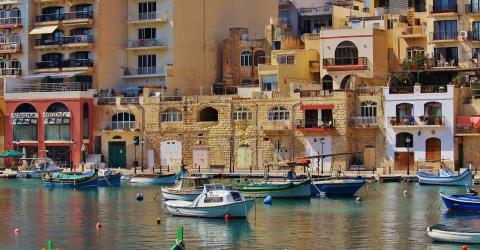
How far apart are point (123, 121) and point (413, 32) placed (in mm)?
24091

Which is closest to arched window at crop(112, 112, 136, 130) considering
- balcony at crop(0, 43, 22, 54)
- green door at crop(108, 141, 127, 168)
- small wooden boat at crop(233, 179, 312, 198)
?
green door at crop(108, 141, 127, 168)

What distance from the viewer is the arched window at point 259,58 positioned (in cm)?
9512

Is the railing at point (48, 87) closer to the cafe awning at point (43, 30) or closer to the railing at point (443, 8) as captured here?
the cafe awning at point (43, 30)

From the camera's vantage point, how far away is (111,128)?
9394cm

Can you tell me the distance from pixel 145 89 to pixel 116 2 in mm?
8990

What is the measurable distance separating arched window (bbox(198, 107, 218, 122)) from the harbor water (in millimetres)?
19115

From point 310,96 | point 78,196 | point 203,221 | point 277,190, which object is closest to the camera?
point 203,221

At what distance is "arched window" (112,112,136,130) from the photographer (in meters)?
93.4

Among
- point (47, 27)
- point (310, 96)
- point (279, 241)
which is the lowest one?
point (279, 241)

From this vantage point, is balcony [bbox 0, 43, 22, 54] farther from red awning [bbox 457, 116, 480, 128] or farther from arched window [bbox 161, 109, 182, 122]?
red awning [bbox 457, 116, 480, 128]

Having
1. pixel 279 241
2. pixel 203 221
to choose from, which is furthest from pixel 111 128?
pixel 279 241

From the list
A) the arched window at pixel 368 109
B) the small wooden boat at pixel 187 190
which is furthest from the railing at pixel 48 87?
the small wooden boat at pixel 187 190

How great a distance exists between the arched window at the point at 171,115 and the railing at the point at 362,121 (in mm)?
14375

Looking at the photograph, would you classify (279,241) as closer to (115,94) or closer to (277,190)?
(277,190)
